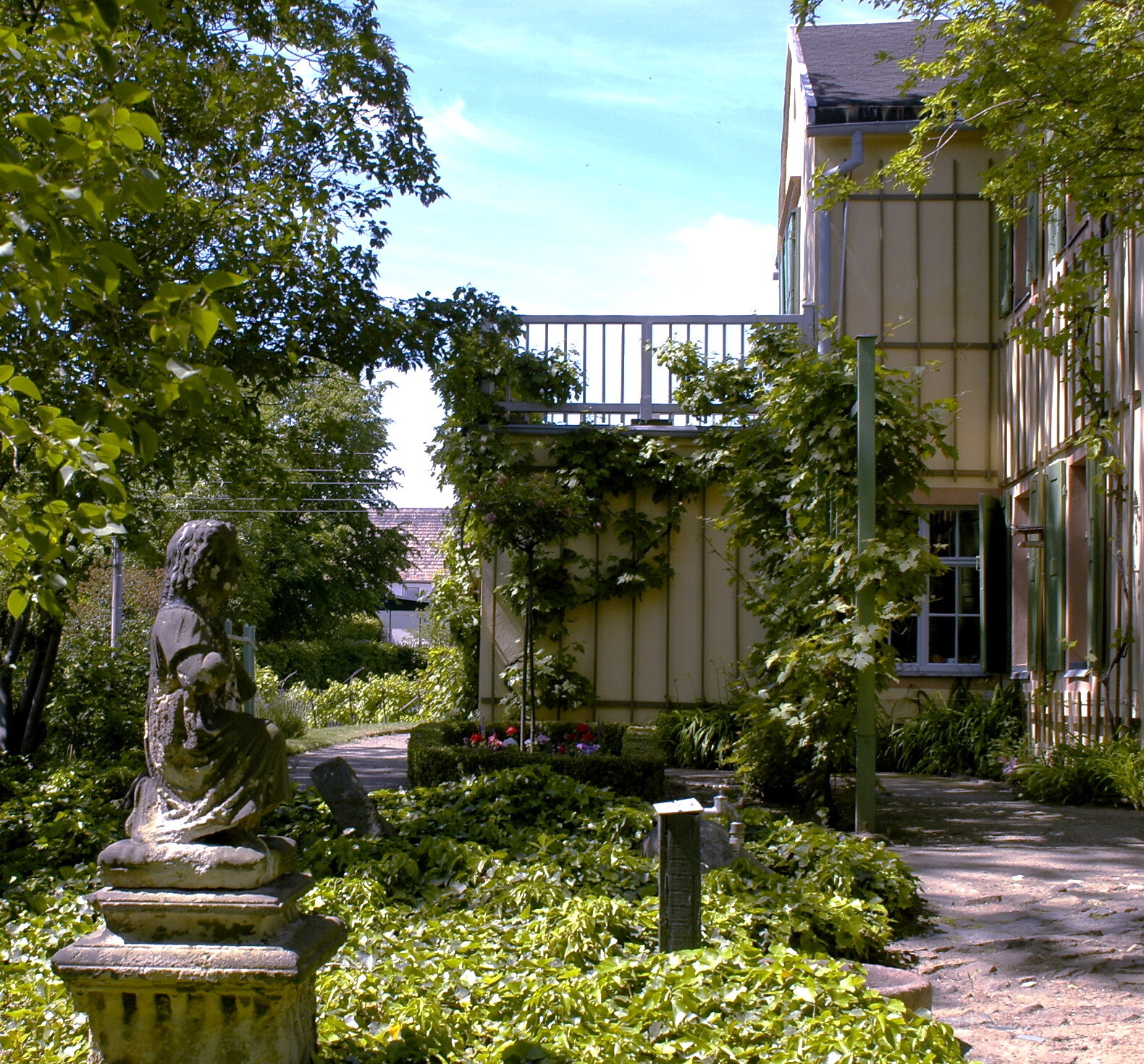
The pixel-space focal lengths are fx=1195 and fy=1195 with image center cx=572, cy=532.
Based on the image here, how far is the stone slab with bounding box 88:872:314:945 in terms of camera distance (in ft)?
10.5

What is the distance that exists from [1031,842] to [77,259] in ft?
23.5

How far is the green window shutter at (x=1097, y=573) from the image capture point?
1012cm

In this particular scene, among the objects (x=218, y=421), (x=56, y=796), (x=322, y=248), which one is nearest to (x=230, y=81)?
(x=322, y=248)

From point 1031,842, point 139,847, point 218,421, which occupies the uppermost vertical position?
point 218,421

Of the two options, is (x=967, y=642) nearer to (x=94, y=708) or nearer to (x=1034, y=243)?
(x=1034, y=243)

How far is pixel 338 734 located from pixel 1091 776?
474 inches

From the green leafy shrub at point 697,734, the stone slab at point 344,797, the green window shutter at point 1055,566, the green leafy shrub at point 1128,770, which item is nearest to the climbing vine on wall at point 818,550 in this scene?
the green leafy shrub at point 1128,770

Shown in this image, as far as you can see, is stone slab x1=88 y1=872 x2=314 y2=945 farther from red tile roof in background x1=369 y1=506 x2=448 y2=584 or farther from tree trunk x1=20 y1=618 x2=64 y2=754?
red tile roof in background x1=369 y1=506 x2=448 y2=584

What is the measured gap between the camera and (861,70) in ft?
50.4

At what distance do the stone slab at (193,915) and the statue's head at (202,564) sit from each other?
807mm

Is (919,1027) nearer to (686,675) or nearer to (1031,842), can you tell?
(1031,842)

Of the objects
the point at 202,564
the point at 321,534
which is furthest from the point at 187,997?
the point at 321,534

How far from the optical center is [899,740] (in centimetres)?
1227

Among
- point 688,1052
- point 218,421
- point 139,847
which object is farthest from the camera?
point 218,421
